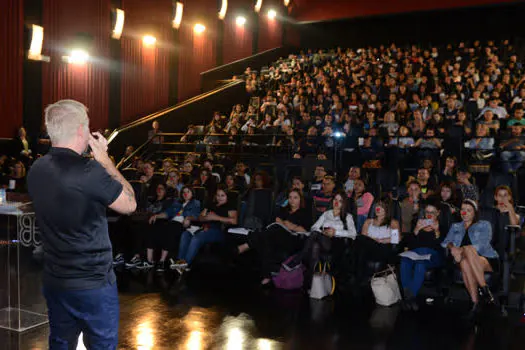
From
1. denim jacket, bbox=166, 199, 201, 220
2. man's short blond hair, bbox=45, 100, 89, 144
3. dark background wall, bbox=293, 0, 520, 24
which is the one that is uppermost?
dark background wall, bbox=293, 0, 520, 24

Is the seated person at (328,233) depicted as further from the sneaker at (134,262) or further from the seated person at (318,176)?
the sneaker at (134,262)

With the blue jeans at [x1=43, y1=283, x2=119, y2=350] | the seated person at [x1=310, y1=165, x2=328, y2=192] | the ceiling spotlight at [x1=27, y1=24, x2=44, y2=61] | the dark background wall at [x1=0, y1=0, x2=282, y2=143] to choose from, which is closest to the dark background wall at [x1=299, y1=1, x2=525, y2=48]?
the dark background wall at [x1=0, y1=0, x2=282, y2=143]

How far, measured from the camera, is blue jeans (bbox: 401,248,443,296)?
5.20m

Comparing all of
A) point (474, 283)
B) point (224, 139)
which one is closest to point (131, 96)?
point (224, 139)

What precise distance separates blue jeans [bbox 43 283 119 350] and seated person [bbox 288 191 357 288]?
3.57m

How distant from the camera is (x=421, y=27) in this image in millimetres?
19500

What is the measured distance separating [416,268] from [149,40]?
38.7 ft

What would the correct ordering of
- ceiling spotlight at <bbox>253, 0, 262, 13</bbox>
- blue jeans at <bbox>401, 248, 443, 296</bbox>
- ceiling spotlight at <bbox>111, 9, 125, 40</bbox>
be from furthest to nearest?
ceiling spotlight at <bbox>253, 0, 262, 13</bbox> → ceiling spotlight at <bbox>111, 9, 125, 40</bbox> → blue jeans at <bbox>401, 248, 443, 296</bbox>

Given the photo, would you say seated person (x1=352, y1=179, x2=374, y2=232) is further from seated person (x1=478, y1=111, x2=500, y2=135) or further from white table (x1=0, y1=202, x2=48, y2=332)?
white table (x1=0, y1=202, x2=48, y2=332)

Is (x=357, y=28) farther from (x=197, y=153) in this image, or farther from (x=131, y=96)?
(x=197, y=153)

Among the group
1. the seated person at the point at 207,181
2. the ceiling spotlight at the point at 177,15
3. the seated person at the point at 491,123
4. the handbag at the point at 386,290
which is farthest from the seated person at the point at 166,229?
the ceiling spotlight at the point at 177,15

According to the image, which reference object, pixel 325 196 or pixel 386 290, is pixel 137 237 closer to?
pixel 325 196

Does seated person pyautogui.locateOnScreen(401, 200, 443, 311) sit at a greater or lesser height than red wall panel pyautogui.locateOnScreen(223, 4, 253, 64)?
lesser

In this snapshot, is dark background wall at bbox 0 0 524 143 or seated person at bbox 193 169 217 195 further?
dark background wall at bbox 0 0 524 143
